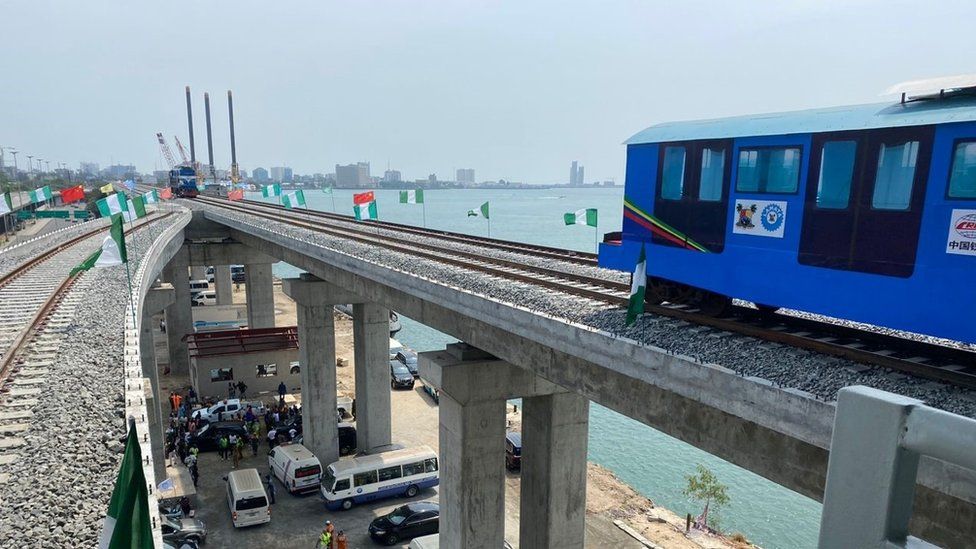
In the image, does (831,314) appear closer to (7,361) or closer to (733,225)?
(733,225)

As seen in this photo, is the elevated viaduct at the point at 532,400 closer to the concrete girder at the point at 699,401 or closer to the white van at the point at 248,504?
Result: the concrete girder at the point at 699,401

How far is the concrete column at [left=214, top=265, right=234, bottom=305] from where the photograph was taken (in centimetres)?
6562

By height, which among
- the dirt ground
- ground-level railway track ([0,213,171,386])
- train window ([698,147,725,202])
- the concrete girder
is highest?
train window ([698,147,725,202])

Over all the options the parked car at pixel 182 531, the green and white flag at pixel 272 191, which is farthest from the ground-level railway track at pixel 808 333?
the green and white flag at pixel 272 191

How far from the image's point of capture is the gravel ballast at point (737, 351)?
299 inches

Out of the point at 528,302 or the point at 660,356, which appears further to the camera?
the point at 528,302

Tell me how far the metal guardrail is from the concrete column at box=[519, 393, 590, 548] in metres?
14.9

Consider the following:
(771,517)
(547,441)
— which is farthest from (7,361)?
(771,517)

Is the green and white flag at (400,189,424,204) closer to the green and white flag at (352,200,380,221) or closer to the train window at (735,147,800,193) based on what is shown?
the green and white flag at (352,200,380,221)

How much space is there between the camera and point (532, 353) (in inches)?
497

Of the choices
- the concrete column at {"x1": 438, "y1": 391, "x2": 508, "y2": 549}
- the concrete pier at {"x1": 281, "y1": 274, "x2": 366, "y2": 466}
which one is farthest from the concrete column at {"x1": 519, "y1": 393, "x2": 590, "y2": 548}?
the concrete pier at {"x1": 281, "y1": 274, "x2": 366, "y2": 466}

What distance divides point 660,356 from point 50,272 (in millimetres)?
26715

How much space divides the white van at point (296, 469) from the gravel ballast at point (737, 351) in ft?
46.0

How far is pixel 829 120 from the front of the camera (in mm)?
9234
